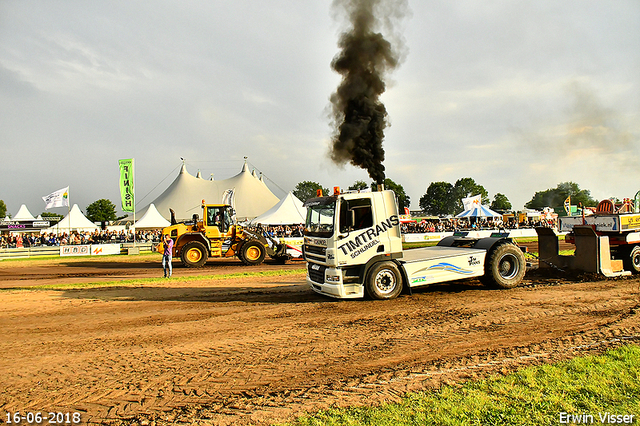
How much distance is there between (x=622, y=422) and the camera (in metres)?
3.26

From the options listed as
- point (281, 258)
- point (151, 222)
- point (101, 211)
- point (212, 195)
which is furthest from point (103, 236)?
point (101, 211)

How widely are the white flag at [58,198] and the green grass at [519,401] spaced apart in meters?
37.2

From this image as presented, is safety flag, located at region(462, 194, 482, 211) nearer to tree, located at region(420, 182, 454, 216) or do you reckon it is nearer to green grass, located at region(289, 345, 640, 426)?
green grass, located at region(289, 345, 640, 426)

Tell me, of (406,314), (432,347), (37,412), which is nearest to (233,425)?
(37,412)

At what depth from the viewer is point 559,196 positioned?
107 m

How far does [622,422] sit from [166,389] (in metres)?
4.33

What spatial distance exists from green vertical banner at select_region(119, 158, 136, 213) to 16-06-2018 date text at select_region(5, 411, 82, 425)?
27.2 metres

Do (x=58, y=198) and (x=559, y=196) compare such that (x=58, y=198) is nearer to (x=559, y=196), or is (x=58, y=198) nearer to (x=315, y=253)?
(x=315, y=253)

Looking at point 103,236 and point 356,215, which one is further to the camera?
point 103,236

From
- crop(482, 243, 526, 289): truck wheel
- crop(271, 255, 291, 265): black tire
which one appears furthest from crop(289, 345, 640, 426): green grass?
crop(271, 255, 291, 265): black tire

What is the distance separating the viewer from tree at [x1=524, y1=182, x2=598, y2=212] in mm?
104562

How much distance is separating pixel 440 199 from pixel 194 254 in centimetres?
9118

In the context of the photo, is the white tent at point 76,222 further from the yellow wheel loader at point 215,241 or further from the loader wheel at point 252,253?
the loader wheel at point 252,253

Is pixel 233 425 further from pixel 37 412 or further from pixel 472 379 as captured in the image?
pixel 472 379
